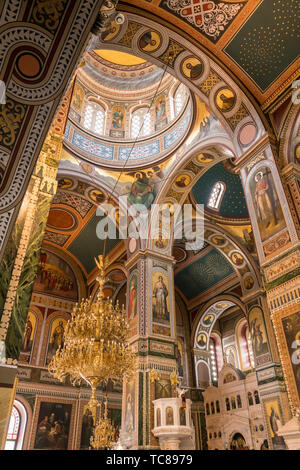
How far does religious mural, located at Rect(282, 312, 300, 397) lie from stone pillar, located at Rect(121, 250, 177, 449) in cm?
504

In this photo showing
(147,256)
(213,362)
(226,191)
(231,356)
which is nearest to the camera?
(147,256)

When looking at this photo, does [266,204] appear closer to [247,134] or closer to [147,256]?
[247,134]

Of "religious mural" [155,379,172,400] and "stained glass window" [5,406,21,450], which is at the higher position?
"religious mural" [155,379,172,400]

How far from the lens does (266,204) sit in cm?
707

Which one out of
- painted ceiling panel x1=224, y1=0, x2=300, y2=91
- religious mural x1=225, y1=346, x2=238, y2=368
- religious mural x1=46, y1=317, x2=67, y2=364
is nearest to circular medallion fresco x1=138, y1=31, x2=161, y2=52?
painted ceiling panel x1=224, y1=0, x2=300, y2=91

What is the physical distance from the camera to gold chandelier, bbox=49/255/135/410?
6.61 meters

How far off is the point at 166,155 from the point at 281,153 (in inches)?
234

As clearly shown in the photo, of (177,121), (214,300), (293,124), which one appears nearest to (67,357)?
(293,124)

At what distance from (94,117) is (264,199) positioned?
9.79 metres

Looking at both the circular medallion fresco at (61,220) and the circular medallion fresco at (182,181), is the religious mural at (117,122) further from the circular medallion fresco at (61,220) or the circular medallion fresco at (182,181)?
the circular medallion fresco at (61,220)

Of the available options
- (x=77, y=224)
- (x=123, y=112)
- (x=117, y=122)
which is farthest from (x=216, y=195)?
(x=77, y=224)

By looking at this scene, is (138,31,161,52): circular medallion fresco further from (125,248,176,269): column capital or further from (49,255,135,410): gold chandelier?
(125,248,176,269): column capital

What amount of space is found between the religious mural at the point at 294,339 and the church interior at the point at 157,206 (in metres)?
0.02

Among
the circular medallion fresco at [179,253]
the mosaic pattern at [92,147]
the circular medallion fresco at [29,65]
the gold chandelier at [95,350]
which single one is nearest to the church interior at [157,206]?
Result: the circular medallion fresco at [29,65]
